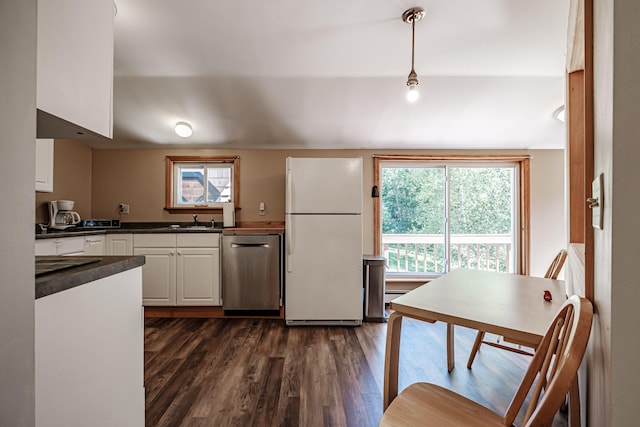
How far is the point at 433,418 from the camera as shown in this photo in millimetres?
994

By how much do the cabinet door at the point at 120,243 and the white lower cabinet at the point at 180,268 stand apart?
5cm

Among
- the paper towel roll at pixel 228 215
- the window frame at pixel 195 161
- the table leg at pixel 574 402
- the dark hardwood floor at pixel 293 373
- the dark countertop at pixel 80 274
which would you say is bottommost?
the dark hardwood floor at pixel 293 373

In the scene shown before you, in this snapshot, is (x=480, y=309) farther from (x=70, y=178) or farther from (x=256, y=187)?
(x=70, y=178)

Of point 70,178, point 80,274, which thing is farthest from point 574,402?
point 70,178

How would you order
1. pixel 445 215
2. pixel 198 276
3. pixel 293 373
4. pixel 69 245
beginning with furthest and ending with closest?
pixel 445 215 → pixel 198 276 → pixel 69 245 → pixel 293 373

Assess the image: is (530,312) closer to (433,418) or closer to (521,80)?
(433,418)

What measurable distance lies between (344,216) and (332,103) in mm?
1179

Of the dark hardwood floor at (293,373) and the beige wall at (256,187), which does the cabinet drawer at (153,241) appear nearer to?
the beige wall at (256,187)

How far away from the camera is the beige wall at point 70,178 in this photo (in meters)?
3.25

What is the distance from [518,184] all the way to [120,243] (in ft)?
15.7
